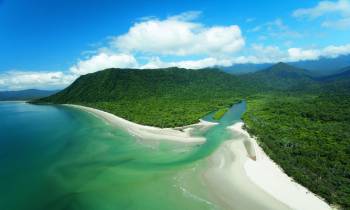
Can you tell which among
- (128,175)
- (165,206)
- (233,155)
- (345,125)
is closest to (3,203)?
(128,175)

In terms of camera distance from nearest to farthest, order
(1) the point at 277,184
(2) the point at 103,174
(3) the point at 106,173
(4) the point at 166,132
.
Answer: (1) the point at 277,184, (2) the point at 103,174, (3) the point at 106,173, (4) the point at 166,132

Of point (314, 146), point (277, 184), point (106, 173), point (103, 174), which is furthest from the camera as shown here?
point (314, 146)

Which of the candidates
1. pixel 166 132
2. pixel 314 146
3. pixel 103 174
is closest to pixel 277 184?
pixel 314 146

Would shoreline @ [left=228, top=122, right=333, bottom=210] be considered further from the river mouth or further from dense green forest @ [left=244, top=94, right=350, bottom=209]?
the river mouth

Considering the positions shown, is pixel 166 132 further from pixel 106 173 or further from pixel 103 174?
pixel 103 174

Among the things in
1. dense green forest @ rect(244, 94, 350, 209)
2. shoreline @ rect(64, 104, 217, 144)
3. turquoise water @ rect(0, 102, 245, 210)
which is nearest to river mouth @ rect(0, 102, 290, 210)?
turquoise water @ rect(0, 102, 245, 210)

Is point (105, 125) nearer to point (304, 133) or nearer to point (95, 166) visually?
point (95, 166)

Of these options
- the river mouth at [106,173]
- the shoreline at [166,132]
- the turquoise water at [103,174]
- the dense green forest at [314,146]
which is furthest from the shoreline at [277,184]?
the shoreline at [166,132]
